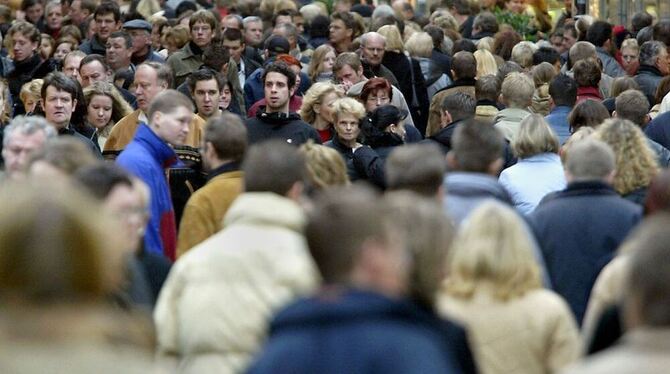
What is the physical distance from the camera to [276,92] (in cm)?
1331

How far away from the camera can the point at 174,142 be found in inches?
389

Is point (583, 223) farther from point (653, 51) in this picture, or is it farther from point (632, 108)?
point (653, 51)

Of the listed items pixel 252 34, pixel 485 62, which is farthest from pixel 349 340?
pixel 252 34

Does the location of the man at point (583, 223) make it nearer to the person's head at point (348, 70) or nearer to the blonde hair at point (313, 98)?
the blonde hair at point (313, 98)

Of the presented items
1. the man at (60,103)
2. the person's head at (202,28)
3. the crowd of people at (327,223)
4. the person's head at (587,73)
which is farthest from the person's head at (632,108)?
the person's head at (202,28)

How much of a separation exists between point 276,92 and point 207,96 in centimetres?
53

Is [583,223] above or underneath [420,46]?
above

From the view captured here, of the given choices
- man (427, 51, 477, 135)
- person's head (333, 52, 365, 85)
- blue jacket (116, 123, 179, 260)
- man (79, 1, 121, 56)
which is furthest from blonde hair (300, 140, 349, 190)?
man (79, 1, 121, 56)

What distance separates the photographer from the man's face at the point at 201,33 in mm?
17625

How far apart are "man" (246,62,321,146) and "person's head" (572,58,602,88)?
2.73 metres

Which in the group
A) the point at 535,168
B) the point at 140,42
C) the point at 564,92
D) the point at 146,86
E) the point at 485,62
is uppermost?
the point at 535,168

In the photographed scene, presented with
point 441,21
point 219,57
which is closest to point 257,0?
point 441,21

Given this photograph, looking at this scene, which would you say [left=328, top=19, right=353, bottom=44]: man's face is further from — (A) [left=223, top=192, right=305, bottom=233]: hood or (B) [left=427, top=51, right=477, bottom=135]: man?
(A) [left=223, top=192, right=305, bottom=233]: hood

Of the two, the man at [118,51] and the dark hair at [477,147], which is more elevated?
the dark hair at [477,147]
